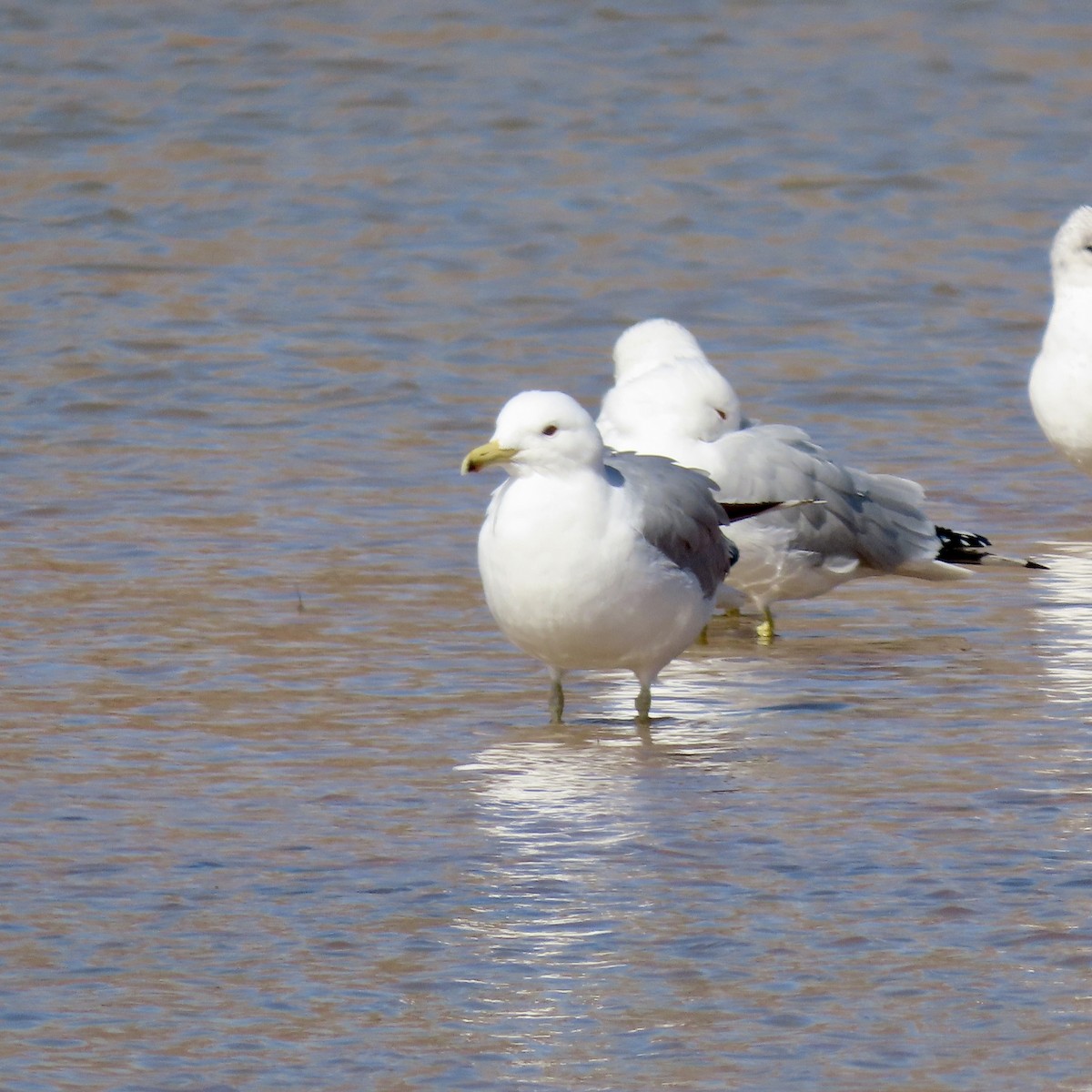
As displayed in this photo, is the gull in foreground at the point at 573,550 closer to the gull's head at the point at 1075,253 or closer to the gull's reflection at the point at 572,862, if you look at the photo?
the gull's reflection at the point at 572,862

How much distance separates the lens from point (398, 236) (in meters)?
14.0

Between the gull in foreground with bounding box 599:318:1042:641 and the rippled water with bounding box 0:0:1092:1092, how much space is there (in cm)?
18

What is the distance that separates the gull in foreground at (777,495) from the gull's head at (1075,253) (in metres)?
1.87

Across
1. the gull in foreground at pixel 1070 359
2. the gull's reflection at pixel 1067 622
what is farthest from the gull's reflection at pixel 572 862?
the gull in foreground at pixel 1070 359

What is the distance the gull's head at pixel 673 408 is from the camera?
7.46m

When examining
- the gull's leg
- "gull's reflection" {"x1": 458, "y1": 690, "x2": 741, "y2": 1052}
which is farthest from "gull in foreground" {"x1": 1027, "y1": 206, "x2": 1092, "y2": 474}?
the gull's leg

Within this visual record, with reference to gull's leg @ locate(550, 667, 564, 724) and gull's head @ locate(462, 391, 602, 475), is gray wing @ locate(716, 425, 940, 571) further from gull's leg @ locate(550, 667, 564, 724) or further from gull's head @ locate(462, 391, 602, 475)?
gull's head @ locate(462, 391, 602, 475)

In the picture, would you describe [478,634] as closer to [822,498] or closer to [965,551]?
[822,498]

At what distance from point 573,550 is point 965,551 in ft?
7.09

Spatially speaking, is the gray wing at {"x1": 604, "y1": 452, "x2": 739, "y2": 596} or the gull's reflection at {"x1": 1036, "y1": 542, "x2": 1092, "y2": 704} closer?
the gray wing at {"x1": 604, "y1": 452, "x2": 739, "y2": 596}

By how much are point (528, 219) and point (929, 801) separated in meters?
9.03

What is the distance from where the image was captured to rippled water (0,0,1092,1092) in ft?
14.7

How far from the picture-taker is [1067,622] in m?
7.48

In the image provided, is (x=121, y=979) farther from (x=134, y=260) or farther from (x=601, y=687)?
(x=134, y=260)
